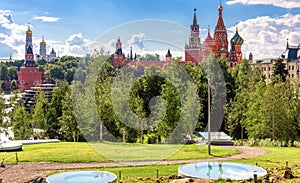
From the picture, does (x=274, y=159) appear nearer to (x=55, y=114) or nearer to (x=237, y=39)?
(x=55, y=114)

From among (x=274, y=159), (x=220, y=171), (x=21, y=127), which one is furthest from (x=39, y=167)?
(x=21, y=127)

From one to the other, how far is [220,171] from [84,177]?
14.7 feet

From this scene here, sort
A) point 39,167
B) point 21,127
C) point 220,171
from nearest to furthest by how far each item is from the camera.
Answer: point 220,171 < point 39,167 < point 21,127

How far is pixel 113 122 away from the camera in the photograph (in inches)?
973

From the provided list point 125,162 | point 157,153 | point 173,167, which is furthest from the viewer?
point 157,153

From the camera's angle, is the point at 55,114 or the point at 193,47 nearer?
the point at 193,47

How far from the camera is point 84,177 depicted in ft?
37.7

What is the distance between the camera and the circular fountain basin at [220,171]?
11.0 m

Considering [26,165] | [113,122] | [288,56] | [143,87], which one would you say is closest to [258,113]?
[143,87]

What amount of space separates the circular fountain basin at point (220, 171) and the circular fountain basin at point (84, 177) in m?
2.22

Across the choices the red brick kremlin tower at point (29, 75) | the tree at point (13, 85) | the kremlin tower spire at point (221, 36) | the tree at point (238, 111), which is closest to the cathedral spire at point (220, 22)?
the kremlin tower spire at point (221, 36)

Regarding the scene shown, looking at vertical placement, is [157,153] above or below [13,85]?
below

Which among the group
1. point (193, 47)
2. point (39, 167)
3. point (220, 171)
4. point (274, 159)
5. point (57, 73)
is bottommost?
point (39, 167)

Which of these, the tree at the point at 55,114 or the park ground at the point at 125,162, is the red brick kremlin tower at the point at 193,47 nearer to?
the park ground at the point at 125,162
